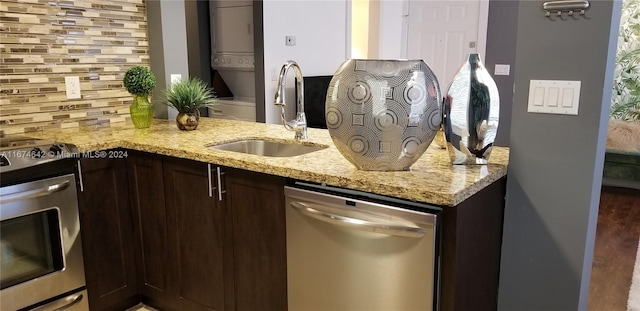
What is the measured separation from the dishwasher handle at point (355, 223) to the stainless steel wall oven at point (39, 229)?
101 centimetres

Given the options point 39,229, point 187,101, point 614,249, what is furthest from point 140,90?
point 614,249

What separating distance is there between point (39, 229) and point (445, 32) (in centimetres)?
441

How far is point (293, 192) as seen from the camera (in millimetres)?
1728

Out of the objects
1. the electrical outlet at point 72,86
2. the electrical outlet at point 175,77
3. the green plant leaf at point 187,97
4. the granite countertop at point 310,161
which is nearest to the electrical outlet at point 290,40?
the electrical outlet at point 175,77

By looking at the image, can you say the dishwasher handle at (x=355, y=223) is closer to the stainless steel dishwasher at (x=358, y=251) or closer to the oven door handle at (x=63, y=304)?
the stainless steel dishwasher at (x=358, y=251)

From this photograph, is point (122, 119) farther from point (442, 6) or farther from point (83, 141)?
point (442, 6)

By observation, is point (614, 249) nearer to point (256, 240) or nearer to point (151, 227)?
point (256, 240)

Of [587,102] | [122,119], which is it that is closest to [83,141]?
[122,119]

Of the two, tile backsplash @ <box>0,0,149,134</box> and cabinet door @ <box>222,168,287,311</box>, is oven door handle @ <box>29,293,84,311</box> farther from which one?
tile backsplash @ <box>0,0,149,134</box>

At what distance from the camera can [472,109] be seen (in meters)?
1.66

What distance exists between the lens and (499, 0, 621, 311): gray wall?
1553mm

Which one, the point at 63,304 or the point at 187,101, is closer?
the point at 63,304

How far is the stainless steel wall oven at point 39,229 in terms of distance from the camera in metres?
1.90

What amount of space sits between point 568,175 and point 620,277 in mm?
1747
